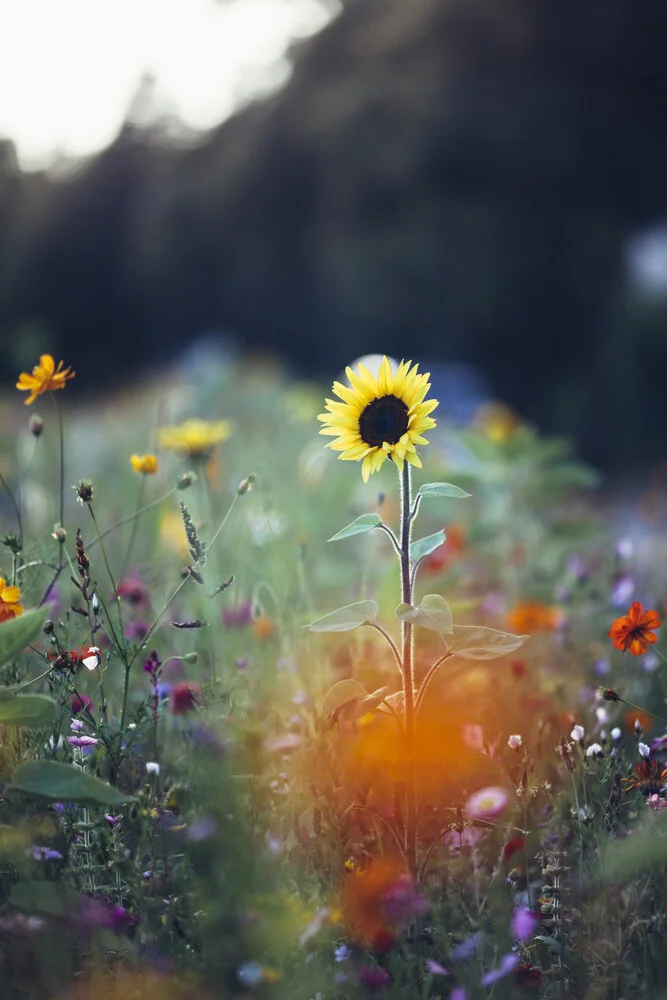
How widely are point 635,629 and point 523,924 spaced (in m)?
0.47

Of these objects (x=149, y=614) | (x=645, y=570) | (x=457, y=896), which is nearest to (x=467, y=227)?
(x=645, y=570)

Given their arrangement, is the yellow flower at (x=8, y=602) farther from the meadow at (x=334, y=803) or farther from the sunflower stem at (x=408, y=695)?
the sunflower stem at (x=408, y=695)

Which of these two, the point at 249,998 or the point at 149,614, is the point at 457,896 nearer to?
the point at 249,998

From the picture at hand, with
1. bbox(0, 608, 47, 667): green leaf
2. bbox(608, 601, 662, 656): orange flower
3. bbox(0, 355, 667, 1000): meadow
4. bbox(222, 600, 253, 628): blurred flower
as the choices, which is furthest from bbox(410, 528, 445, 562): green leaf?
bbox(222, 600, 253, 628): blurred flower

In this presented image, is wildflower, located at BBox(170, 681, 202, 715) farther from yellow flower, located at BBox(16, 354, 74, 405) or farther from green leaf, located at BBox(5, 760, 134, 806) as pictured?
yellow flower, located at BBox(16, 354, 74, 405)

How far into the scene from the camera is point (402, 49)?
7.77 meters

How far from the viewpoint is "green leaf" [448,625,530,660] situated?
104cm

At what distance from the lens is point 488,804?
1274 millimetres

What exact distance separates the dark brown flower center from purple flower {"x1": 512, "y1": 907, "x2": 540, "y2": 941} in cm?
65

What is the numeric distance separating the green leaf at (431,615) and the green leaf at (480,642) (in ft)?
0.15

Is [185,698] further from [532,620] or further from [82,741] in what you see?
[532,620]

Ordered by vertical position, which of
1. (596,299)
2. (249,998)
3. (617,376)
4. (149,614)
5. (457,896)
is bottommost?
(249,998)

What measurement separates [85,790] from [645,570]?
2.23m

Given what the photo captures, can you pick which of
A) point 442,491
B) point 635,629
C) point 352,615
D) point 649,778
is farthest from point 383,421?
point 649,778
